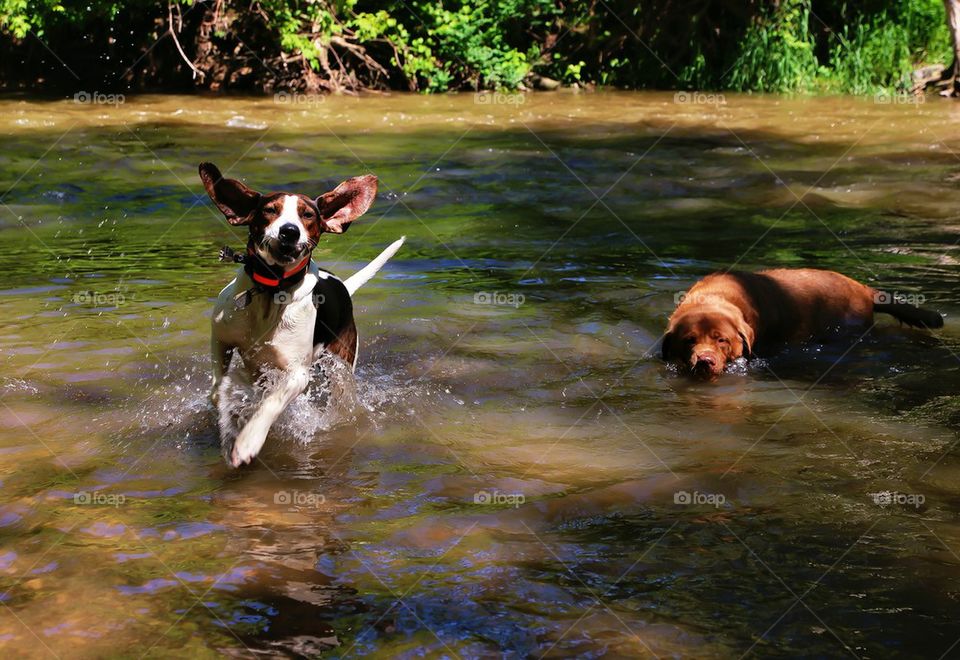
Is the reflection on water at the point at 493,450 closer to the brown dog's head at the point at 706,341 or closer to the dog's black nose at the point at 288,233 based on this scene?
the brown dog's head at the point at 706,341

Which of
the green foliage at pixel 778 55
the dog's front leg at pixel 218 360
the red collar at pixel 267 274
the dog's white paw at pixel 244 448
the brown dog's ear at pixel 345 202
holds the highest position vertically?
the brown dog's ear at pixel 345 202

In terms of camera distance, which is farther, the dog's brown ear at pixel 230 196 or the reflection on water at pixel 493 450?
the dog's brown ear at pixel 230 196

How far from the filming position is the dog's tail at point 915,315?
6582mm

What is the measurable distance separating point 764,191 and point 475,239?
3189 millimetres

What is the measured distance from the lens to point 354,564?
151 inches

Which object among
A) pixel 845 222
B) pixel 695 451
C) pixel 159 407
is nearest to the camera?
pixel 695 451

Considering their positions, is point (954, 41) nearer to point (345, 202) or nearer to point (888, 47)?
point (888, 47)

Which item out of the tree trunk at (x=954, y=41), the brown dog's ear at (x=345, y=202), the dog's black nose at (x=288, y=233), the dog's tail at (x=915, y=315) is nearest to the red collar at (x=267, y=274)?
the dog's black nose at (x=288, y=233)

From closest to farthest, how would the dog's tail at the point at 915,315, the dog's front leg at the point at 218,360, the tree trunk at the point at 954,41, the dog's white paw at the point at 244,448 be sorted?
the dog's white paw at the point at 244,448, the dog's front leg at the point at 218,360, the dog's tail at the point at 915,315, the tree trunk at the point at 954,41

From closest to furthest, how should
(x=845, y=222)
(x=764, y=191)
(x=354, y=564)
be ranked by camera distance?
(x=354, y=564), (x=845, y=222), (x=764, y=191)

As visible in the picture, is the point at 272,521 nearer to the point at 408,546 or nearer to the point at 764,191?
the point at 408,546

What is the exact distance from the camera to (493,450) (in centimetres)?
495

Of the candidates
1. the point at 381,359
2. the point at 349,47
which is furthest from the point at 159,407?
A: the point at 349,47

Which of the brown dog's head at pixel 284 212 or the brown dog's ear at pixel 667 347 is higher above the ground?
the brown dog's head at pixel 284 212
